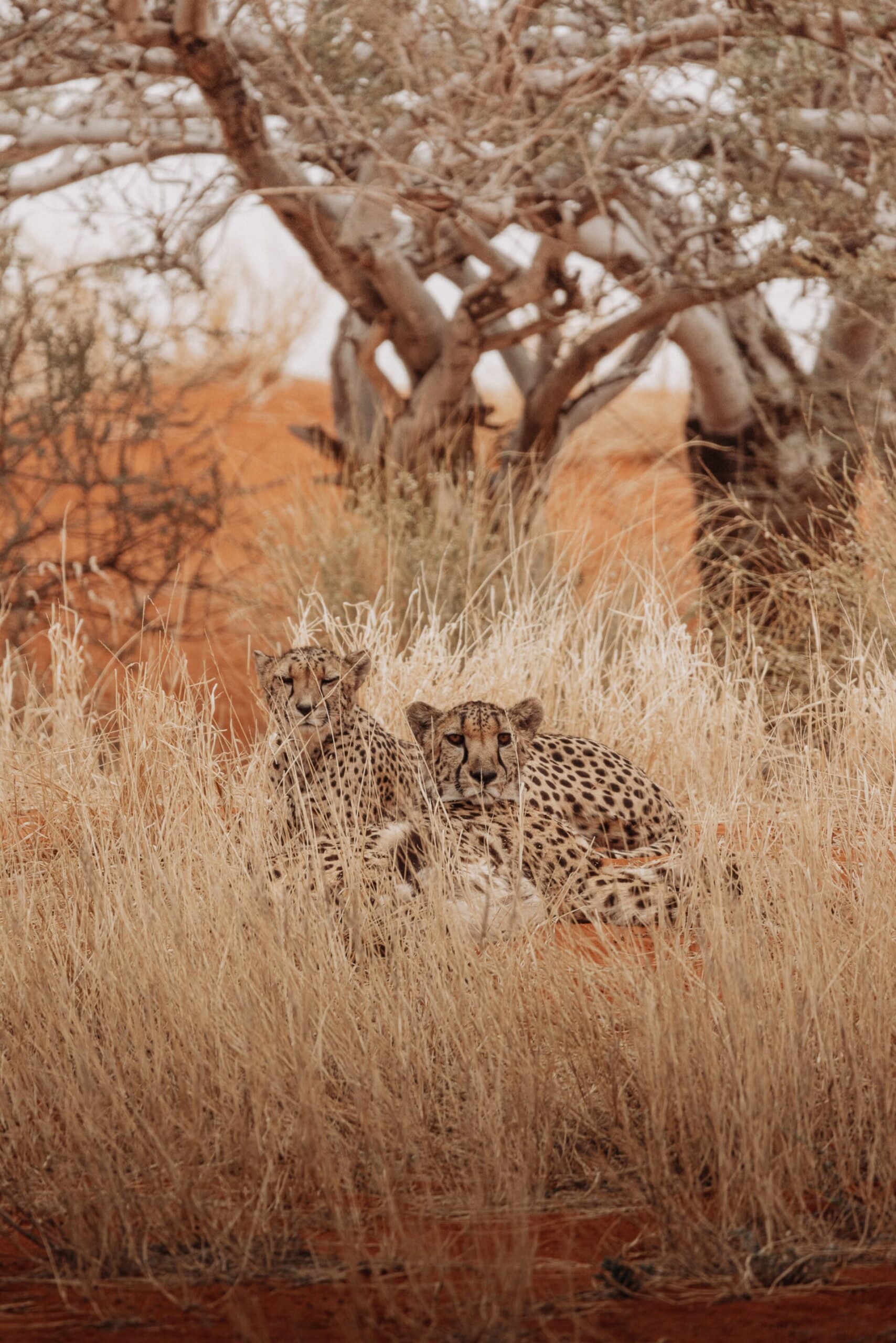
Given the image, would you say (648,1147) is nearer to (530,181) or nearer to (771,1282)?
(771,1282)

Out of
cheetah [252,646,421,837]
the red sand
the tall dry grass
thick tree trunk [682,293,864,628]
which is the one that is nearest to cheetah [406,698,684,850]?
cheetah [252,646,421,837]

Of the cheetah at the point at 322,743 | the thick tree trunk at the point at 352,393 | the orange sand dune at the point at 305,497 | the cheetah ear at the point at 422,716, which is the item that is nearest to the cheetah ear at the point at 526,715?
the cheetah ear at the point at 422,716

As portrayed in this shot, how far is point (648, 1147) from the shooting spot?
2.58 meters

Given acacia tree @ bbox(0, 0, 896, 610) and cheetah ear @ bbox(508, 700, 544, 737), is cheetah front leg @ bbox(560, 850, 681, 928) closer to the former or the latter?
cheetah ear @ bbox(508, 700, 544, 737)

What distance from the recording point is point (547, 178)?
8.63m

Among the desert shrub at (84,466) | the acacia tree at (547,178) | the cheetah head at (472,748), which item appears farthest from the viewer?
the desert shrub at (84,466)

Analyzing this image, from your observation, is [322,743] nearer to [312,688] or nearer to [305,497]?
[312,688]

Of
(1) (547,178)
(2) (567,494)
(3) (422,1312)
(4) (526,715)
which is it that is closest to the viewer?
(3) (422,1312)

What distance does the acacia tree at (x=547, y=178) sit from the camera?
679 centimetres

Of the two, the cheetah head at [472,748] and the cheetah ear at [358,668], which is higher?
the cheetah ear at [358,668]

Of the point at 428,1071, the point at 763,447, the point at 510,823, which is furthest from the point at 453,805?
the point at 763,447

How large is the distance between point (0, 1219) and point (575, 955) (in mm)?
1374

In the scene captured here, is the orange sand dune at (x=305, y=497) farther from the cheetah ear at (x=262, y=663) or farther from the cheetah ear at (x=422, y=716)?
the cheetah ear at (x=422, y=716)

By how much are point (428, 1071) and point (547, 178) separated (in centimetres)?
664
